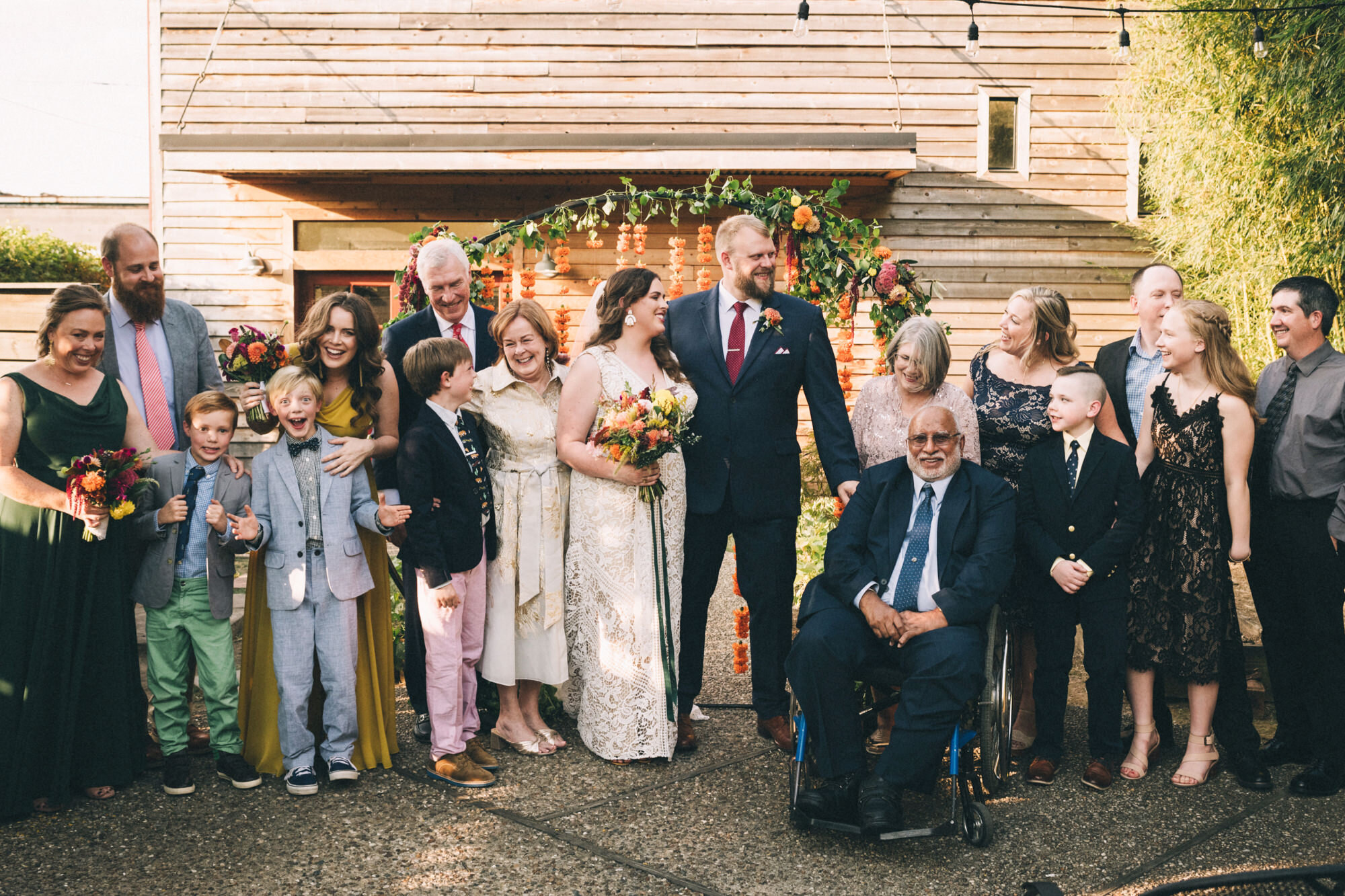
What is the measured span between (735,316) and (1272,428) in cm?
220

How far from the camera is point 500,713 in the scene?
4.24 m

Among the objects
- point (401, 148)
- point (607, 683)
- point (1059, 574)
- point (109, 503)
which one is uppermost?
point (401, 148)

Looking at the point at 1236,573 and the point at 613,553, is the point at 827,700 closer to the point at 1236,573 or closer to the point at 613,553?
the point at 613,553

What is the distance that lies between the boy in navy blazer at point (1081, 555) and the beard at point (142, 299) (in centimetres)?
357

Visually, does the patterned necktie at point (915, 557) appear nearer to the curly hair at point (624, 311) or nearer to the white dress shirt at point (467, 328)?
the curly hair at point (624, 311)

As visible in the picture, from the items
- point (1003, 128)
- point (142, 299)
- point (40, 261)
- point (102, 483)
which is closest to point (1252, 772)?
point (102, 483)

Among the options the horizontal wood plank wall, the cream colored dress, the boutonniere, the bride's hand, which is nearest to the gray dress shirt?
the boutonniere

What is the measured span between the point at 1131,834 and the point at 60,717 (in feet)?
12.3

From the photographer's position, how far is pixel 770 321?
13.6 ft

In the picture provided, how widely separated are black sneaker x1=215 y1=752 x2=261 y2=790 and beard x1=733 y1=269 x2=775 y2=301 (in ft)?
8.75

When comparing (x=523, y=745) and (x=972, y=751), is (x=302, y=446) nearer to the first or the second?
(x=523, y=745)

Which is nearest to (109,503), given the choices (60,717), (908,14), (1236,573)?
(60,717)

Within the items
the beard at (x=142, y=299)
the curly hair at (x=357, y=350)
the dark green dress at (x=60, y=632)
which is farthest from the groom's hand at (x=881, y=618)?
the beard at (x=142, y=299)

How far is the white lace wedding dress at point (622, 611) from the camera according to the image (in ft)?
13.2
